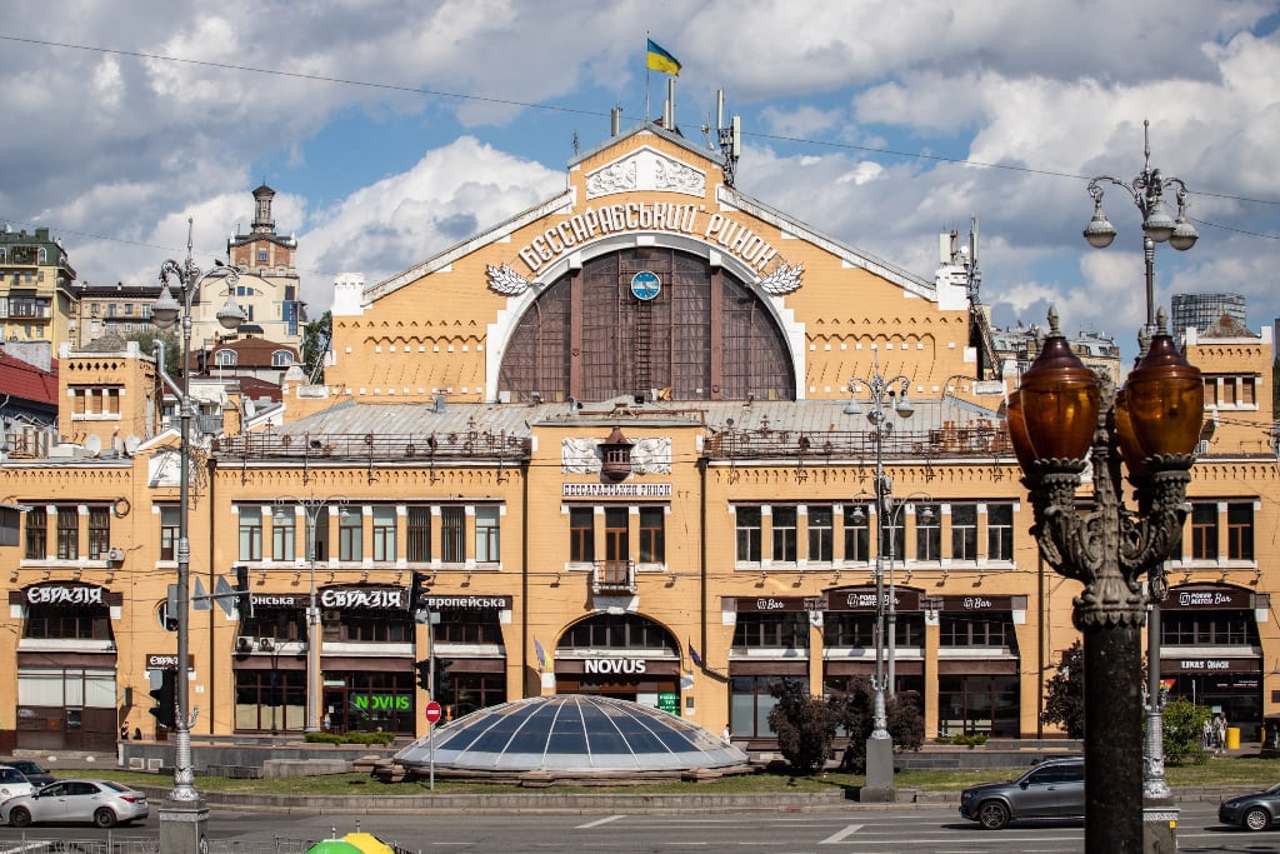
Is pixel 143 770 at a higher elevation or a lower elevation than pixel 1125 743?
lower

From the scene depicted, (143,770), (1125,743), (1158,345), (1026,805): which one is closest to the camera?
(1125,743)

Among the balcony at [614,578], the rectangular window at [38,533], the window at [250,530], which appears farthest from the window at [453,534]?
the rectangular window at [38,533]

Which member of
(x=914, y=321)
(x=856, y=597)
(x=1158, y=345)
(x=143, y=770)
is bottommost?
(x=143, y=770)

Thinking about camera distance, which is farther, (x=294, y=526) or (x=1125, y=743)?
(x=294, y=526)

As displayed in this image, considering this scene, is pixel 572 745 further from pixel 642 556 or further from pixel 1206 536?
pixel 1206 536

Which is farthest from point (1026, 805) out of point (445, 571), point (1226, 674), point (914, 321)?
point (914, 321)

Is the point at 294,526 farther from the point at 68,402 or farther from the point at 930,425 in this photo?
the point at 930,425

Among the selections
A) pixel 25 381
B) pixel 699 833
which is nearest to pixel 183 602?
pixel 699 833

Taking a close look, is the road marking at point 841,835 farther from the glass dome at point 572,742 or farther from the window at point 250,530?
the window at point 250,530

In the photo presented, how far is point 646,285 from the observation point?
265ft

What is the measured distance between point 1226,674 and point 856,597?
13.0m

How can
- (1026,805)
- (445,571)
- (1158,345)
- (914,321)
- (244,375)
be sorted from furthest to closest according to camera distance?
(244,375), (914,321), (445,571), (1026,805), (1158,345)

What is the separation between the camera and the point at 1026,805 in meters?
45.9

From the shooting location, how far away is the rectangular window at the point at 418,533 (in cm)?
7294
